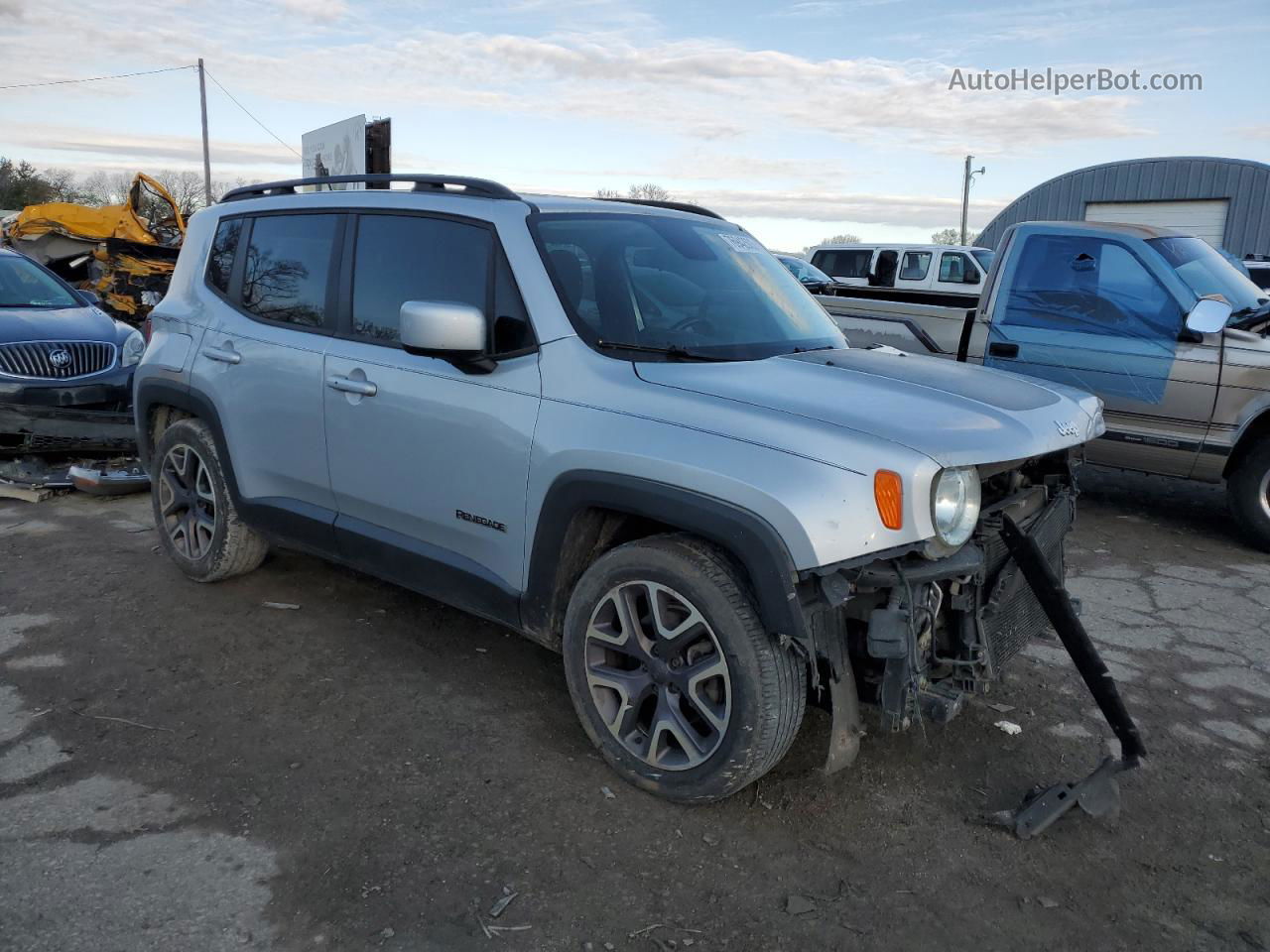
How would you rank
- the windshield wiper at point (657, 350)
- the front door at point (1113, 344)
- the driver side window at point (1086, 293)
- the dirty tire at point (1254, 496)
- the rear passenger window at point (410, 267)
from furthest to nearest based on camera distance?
the driver side window at point (1086, 293)
the front door at point (1113, 344)
the dirty tire at point (1254, 496)
the rear passenger window at point (410, 267)
the windshield wiper at point (657, 350)

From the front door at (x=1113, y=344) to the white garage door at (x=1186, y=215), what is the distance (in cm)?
2691

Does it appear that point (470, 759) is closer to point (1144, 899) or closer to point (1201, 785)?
point (1144, 899)

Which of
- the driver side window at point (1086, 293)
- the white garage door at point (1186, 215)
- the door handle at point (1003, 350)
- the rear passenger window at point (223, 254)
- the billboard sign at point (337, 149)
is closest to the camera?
the rear passenger window at point (223, 254)

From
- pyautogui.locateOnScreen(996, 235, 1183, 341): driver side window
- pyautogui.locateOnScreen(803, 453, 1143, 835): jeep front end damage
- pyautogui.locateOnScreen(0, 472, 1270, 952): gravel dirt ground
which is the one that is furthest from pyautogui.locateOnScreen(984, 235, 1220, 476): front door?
pyautogui.locateOnScreen(803, 453, 1143, 835): jeep front end damage

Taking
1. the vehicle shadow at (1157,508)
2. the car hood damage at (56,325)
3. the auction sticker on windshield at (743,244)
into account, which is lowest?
the vehicle shadow at (1157,508)

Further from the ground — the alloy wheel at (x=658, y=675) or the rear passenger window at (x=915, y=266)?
the rear passenger window at (x=915, y=266)

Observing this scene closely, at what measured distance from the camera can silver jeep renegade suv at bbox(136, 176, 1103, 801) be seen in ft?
9.55

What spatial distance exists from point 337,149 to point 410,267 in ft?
38.4

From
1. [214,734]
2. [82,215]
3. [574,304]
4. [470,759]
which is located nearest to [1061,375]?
[574,304]

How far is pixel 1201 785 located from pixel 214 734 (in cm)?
351

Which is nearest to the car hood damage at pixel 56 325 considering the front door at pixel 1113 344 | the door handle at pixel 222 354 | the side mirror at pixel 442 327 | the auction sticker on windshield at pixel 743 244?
the door handle at pixel 222 354

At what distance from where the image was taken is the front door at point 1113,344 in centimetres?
645

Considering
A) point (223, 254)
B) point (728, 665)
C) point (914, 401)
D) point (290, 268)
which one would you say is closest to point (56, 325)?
Result: point (223, 254)

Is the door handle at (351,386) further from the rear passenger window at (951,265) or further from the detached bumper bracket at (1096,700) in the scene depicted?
the rear passenger window at (951,265)
